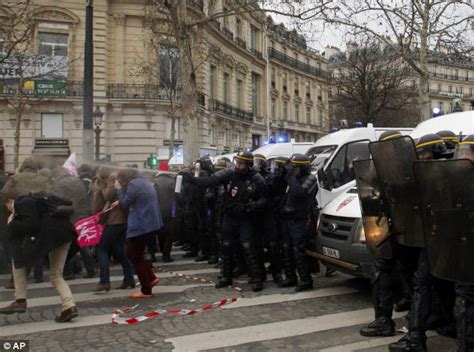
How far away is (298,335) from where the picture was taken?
507 centimetres

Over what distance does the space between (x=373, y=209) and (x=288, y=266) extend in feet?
8.15

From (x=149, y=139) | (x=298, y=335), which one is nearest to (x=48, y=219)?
(x=298, y=335)

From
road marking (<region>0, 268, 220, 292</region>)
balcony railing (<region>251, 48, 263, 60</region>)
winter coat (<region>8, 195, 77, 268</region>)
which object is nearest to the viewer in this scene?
winter coat (<region>8, 195, 77, 268</region>)

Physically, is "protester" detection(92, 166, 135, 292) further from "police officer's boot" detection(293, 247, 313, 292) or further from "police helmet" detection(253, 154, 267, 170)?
"police officer's boot" detection(293, 247, 313, 292)

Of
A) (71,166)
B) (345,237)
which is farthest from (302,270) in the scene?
(71,166)

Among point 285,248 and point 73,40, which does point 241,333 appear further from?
point 73,40

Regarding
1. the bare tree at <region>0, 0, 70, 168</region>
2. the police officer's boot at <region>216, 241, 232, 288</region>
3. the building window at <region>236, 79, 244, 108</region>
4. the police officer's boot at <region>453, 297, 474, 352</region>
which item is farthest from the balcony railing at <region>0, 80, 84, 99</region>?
the police officer's boot at <region>453, 297, 474, 352</region>

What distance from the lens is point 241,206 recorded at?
6859 mm

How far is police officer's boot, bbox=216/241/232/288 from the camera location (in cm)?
709

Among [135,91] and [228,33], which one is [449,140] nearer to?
[135,91]

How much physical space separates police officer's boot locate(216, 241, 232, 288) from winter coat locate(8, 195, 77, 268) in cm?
233

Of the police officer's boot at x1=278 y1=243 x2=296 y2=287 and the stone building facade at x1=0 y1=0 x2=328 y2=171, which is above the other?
the stone building facade at x1=0 y1=0 x2=328 y2=171

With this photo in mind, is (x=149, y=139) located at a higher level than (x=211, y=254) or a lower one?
higher

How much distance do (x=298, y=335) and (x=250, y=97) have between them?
44.2m
